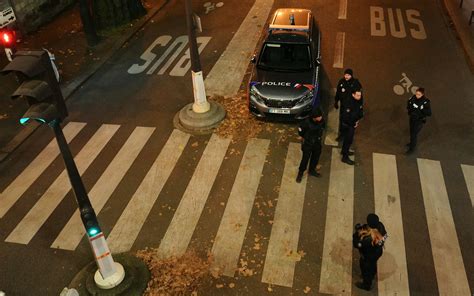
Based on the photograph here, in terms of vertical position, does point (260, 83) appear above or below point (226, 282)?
above

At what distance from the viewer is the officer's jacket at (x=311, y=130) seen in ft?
25.8

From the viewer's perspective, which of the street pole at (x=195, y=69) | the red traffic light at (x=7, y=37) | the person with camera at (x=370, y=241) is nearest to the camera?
the person with camera at (x=370, y=241)

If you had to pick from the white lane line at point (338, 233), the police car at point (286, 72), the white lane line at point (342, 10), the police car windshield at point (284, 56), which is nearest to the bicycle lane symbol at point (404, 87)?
the police car at point (286, 72)

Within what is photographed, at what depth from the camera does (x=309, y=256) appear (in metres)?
7.08

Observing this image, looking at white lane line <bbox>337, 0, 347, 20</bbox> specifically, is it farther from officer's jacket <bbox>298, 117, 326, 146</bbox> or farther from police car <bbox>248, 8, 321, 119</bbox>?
officer's jacket <bbox>298, 117, 326, 146</bbox>

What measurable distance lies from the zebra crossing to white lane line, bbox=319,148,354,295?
2 centimetres

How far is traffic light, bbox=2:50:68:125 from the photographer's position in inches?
182

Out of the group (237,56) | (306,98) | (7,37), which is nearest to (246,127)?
(306,98)

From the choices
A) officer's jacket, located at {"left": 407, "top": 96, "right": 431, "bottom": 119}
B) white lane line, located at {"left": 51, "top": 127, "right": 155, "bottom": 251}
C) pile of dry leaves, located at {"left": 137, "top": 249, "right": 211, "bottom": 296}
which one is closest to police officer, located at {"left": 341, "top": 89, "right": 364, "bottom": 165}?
officer's jacket, located at {"left": 407, "top": 96, "right": 431, "bottom": 119}

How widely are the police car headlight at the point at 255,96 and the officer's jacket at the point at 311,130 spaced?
2.30 m

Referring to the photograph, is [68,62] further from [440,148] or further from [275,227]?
[440,148]

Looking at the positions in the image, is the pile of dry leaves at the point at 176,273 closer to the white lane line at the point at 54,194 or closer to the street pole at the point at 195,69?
the white lane line at the point at 54,194

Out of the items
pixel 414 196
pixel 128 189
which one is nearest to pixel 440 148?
pixel 414 196

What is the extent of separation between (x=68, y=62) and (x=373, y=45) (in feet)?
35.3
